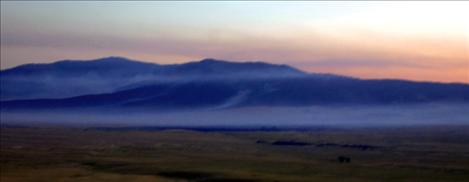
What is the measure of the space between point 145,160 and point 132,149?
44.5 ft

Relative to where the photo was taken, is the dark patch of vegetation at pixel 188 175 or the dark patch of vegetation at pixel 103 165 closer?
the dark patch of vegetation at pixel 188 175

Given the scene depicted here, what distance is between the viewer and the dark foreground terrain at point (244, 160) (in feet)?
163

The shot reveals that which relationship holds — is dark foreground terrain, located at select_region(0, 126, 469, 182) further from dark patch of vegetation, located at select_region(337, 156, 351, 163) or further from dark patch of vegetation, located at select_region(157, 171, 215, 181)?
dark patch of vegetation, located at select_region(337, 156, 351, 163)

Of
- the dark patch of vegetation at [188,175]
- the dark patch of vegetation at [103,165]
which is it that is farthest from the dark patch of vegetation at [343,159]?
the dark patch of vegetation at [103,165]

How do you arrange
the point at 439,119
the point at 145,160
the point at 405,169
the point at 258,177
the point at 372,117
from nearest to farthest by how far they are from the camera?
the point at 258,177, the point at 405,169, the point at 145,160, the point at 439,119, the point at 372,117

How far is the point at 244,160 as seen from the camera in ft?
201

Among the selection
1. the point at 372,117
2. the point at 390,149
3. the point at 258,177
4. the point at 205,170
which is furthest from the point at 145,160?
the point at 372,117

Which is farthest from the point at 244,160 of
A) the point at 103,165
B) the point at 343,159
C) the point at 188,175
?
the point at 188,175

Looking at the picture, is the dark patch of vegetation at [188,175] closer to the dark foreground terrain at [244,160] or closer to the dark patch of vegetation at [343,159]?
the dark foreground terrain at [244,160]

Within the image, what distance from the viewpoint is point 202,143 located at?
86188 mm

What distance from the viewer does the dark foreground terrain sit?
4981 cm

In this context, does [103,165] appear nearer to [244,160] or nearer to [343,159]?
[244,160]

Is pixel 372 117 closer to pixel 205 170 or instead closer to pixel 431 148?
pixel 431 148

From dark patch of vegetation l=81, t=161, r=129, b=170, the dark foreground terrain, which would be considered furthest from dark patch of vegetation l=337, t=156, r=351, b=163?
dark patch of vegetation l=81, t=161, r=129, b=170
